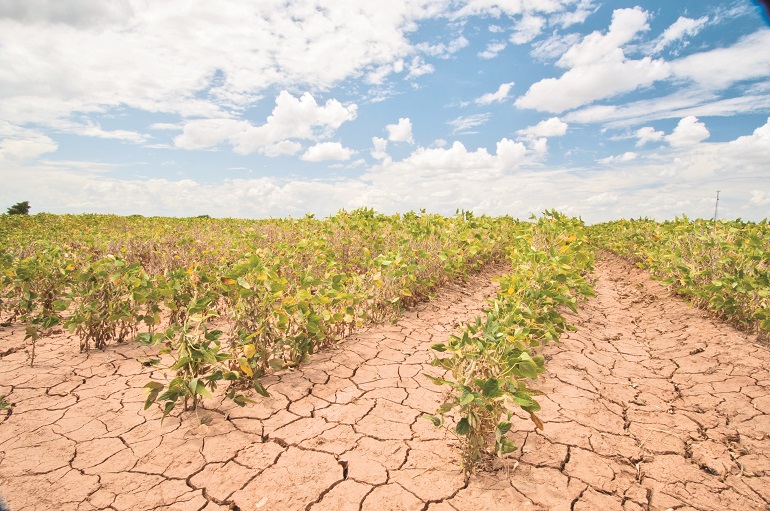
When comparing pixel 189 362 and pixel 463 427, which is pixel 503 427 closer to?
pixel 463 427

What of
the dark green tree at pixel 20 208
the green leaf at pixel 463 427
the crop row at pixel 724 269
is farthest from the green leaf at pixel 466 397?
the dark green tree at pixel 20 208

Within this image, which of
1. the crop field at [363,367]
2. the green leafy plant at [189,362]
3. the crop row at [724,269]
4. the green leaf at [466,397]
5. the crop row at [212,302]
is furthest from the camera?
the crop row at [724,269]

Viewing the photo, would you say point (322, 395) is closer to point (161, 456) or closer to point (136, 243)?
point (161, 456)

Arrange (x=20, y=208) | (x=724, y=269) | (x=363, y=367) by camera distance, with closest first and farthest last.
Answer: (x=363, y=367)
(x=724, y=269)
(x=20, y=208)

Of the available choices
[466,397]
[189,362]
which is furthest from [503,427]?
[189,362]

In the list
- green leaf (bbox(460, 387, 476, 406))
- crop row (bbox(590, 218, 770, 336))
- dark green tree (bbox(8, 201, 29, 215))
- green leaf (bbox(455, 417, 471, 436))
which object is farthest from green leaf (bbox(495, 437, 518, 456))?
dark green tree (bbox(8, 201, 29, 215))

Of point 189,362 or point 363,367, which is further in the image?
point 363,367

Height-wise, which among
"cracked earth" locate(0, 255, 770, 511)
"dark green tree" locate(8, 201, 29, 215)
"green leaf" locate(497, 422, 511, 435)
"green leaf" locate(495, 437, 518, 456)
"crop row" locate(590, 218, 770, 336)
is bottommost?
"cracked earth" locate(0, 255, 770, 511)

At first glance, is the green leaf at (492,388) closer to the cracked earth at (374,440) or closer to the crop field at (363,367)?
the crop field at (363,367)

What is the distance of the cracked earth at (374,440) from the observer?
197 centimetres

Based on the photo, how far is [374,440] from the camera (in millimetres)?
2408

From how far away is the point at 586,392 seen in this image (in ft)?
10.3

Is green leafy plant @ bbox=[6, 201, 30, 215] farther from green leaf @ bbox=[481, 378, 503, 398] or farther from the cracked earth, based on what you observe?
green leaf @ bbox=[481, 378, 503, 398]

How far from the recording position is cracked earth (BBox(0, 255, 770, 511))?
6.46 ft
